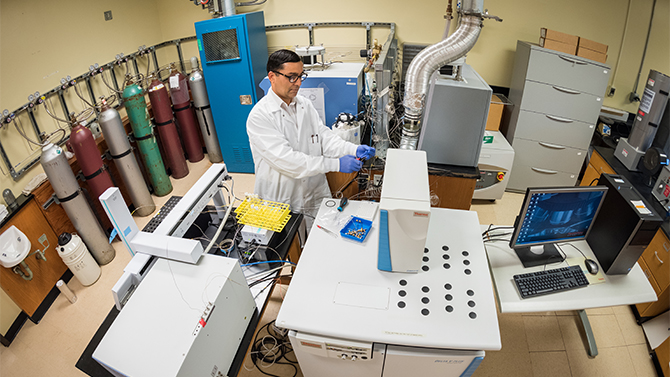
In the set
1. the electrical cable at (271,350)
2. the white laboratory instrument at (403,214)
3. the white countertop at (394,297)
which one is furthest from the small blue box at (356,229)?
the electrical cable at (271,350)

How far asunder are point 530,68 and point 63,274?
377cm

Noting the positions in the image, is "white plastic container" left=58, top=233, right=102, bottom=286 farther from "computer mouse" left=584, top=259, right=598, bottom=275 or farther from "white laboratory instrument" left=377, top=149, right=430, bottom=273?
"computer mouse" left=584, top=259, right=598, bottom=275

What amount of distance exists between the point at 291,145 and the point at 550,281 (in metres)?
1.43

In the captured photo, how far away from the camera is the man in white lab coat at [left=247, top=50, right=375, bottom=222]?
1791 millimetres

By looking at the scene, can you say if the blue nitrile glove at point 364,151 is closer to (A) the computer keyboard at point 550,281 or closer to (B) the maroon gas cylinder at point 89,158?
(A) the computer keyboard at point 550,281

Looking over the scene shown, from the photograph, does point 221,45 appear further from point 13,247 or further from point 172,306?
point 172,306

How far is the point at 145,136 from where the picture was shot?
3.02m

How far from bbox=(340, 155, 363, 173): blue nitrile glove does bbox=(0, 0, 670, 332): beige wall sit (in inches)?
82.5

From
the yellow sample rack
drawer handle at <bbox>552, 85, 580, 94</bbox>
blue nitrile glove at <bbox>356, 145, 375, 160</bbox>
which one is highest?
drawer handle at <bbox>552, 85, 580, 94</bbox>

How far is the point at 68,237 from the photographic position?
231cm

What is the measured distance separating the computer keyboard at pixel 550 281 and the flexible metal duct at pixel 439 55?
951 millimetres

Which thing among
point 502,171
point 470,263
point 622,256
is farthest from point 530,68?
point 470,263

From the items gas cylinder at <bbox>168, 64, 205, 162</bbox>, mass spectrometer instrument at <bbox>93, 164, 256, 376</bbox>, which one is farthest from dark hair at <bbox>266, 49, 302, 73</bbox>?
gas cylinder at <bbox>168, 64, 205, 162</bbox>

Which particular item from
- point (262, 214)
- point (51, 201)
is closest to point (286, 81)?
point (262, 214)
